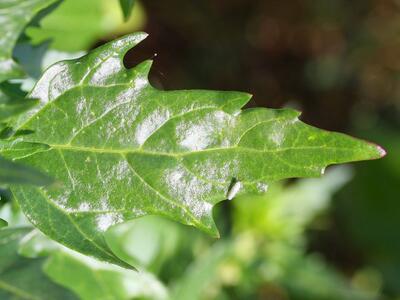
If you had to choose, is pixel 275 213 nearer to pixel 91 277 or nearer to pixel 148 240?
pixel 148 240

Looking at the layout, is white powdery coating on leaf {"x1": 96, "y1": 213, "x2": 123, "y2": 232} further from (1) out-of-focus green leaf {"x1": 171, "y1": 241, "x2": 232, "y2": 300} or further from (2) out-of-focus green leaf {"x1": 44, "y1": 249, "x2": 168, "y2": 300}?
(1) out-of-focus green leaf {"x1": 171, "y1": 241, "x2": 232, "y2": 300}

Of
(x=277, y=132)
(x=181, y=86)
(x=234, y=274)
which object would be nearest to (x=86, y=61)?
(x=277, y=132)

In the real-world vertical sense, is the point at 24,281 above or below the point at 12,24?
below

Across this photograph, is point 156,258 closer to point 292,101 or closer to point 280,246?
point 280,246

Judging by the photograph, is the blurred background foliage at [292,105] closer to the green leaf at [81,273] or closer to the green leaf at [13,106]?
the green leaf at [81,273]

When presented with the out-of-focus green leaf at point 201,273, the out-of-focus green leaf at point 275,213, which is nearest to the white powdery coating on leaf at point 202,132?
the out-of-focus green leaf at point 201,273

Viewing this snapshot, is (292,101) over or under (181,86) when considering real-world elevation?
under

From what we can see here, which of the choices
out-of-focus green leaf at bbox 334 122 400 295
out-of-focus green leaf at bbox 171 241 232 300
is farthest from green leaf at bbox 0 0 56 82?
out-of-focus green leaf at bbox 334 122 400 295

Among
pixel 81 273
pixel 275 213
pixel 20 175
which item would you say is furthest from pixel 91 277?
pixel 275 213
